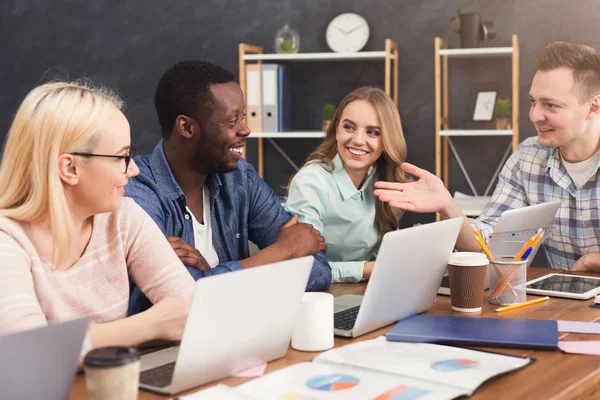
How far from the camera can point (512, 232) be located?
1.77 m

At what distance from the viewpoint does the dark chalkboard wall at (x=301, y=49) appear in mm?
3820

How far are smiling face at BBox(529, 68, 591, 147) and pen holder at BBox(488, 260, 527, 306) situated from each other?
89 cm

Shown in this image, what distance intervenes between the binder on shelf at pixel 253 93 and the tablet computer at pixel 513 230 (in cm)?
220

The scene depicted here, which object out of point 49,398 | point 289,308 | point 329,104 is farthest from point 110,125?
point 329,104

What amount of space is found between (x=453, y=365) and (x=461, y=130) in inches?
105

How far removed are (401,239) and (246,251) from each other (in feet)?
3.09

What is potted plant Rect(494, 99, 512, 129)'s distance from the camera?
11.9 ft

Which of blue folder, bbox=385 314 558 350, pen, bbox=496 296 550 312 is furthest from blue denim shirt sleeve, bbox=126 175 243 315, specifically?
pen, bbox=496 296 550 312

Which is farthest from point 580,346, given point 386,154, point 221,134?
point 386,154

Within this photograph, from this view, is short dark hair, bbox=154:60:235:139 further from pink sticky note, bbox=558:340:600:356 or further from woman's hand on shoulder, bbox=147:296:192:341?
pink sticky note, bbox=558:340:600:356

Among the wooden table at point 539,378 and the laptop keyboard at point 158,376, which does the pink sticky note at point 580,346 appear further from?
the laptop keyboard at point 158,376

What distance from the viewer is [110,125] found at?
1436 millimetres

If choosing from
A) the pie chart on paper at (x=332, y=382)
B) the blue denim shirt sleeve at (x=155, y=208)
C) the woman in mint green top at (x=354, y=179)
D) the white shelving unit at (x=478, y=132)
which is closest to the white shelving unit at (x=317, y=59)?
the white shelving unit at (x=478, y=132)

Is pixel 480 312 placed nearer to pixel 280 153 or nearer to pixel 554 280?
pixel 554 280
